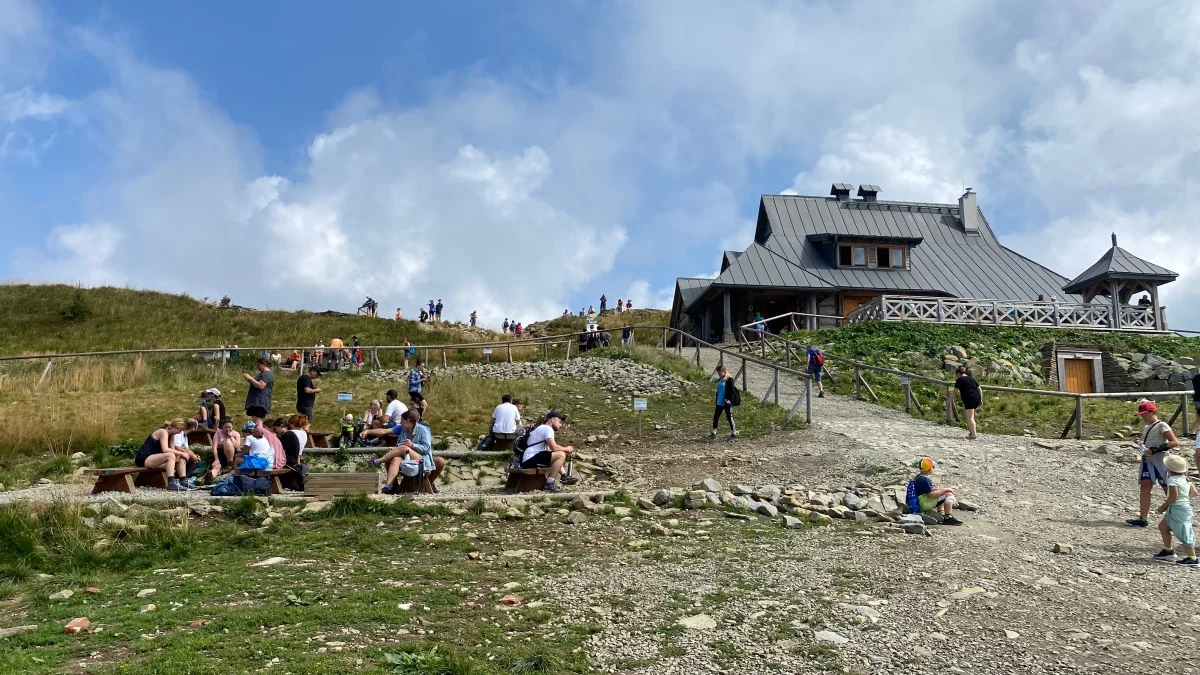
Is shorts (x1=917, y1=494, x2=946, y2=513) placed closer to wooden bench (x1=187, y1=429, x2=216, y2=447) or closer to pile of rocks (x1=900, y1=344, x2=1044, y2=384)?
wooden bench (x1=187, y1=429, x2=216, y2=447)

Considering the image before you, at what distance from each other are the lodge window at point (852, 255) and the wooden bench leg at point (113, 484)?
3122 cm

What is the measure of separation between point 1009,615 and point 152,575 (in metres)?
7.02

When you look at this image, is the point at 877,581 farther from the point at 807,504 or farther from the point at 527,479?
the point at 527,479

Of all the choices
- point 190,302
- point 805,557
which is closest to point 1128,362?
point 805,557

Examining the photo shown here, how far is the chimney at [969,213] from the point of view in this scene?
A: 139ft

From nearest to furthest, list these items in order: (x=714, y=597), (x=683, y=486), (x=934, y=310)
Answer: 1. (x=714, y=597)
2. (x=683, y=486)
3. (x=934, y=310)

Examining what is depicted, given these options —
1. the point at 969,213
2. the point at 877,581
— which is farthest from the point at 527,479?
the point at 969,213

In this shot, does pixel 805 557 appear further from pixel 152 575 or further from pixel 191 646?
pixel 152 575

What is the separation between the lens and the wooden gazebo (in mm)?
30609

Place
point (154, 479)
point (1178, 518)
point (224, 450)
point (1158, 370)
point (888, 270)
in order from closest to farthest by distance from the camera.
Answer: point (1178, 518) → point (154, 479) → point (224, 450) → point (1158, 370) → point (888, 270)

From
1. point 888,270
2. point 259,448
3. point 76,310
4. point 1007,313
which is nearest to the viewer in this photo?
point 259,448

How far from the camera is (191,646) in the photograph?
5.32 meters

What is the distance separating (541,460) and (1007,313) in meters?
24.6

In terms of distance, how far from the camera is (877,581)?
7.06 m
